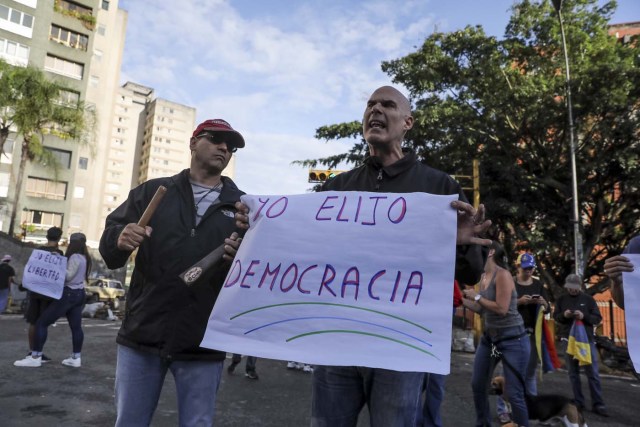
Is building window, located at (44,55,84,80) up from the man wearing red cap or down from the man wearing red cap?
up

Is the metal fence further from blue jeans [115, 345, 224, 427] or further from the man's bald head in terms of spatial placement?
blue jeans [115, 345, 224, 427]

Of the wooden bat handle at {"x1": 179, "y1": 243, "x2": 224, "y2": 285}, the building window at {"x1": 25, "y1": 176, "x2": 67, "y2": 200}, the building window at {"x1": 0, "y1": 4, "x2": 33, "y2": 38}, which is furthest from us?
the building window at {"x1": 25, "y1": 176, "x2": 67, "y2": 200}

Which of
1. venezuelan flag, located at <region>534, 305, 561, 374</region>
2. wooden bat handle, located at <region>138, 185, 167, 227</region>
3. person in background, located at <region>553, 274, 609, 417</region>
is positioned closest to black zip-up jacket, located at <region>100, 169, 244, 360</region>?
wooden bat handle, located at <region>138, 185, 167, 227</region>

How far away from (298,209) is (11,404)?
13.7 ft

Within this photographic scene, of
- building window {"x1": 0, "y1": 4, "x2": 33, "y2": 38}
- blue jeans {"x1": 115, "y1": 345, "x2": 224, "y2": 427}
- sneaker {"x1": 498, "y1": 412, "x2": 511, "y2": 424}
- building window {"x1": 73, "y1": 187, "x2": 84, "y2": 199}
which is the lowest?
sneaker {"x1": 498, "y1": 412, "x2": 511, "y2": 424}

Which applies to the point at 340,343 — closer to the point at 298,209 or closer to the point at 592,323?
the point at 298,209

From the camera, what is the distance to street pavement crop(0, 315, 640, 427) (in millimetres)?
4504

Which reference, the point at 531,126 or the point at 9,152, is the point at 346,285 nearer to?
the point at 531,126

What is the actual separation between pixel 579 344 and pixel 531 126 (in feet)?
41.4

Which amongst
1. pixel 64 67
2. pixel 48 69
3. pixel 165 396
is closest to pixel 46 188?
pixel 48 69

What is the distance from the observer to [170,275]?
7.99 ft

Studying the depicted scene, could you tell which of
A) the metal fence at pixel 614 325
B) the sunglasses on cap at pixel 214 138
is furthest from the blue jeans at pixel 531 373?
the metal fence at pixel 614 325

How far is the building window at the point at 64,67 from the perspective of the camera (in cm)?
4019

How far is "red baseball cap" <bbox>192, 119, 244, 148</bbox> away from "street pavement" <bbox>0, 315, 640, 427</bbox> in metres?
2.88
